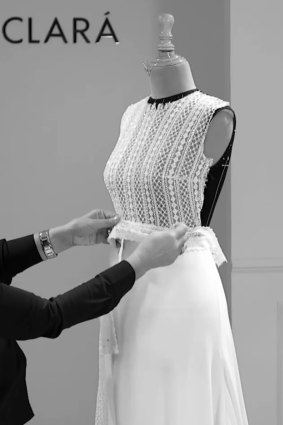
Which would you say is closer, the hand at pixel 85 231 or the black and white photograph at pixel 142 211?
the black and white photograph at pixel 142 211

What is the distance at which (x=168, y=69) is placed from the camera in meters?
1.71

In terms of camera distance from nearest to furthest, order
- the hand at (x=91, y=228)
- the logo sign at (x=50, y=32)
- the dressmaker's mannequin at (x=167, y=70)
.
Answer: the dressmaker's mannequin at (x=167, y=70), the hand at (x=91, y=228), the logo sign at (x=50, y=32)

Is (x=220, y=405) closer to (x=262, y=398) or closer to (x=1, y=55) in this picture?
(x=262, y=398)

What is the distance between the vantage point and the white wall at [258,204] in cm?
274

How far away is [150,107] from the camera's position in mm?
1774

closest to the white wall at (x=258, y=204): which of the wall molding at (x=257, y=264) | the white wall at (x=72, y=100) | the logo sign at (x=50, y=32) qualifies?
the wall molding at (x=257, y=264)

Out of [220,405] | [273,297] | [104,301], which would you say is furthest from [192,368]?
[273,297]

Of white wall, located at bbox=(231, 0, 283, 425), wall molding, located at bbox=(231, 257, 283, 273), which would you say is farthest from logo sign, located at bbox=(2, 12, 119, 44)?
wall molding, located at bbox=(231, 257, 283, 273)

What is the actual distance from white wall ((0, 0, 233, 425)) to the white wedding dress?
1496mm

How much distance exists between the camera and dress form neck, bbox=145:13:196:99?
5.61ft

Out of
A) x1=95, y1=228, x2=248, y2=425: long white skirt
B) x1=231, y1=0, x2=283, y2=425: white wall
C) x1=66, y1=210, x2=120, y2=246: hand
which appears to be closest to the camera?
A: x1=95, y1=228, x2=248, y2=425: long white skirt

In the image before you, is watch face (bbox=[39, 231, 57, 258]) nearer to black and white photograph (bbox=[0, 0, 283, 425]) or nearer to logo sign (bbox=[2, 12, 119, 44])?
black and white photograph (bbox=[0, 0, 283, 425])

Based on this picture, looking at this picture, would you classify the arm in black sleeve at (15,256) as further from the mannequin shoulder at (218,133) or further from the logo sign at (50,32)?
the logo sign at (50,32)

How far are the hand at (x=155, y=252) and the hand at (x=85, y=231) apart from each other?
0.34 m
